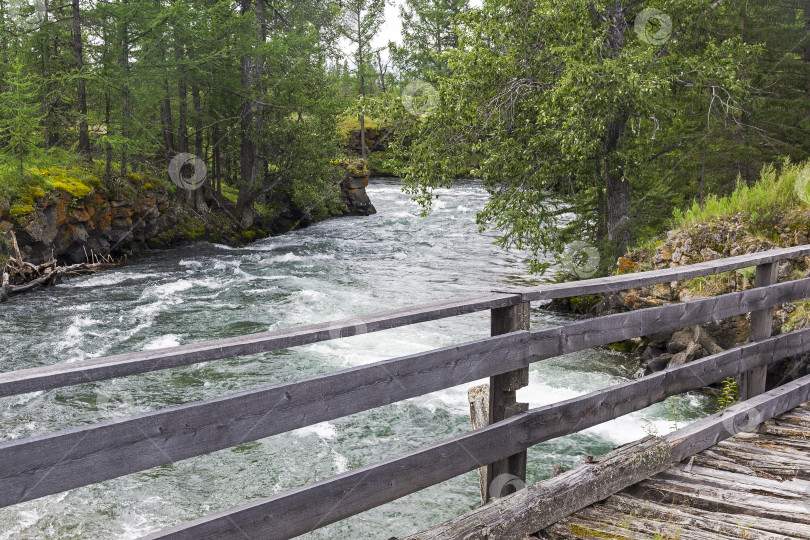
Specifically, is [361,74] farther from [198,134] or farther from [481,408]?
[481,408]

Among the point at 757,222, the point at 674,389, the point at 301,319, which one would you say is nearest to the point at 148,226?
the point at 301,319

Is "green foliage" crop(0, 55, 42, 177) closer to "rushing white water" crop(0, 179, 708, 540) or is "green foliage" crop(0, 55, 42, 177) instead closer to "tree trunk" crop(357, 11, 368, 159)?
"rushing white water" crop(0, 179, 708, 540)

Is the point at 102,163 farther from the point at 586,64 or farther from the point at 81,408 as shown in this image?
the point at 586,64

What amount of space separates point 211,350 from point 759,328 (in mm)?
4491

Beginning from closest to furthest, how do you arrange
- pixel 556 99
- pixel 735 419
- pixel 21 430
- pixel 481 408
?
pixel 481 408
pixel 735 419
pixel 21 430
pixel 556 99

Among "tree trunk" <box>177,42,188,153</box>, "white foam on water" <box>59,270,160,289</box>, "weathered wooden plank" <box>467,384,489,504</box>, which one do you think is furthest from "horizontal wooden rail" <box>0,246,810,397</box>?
"tree trunk" <box>177,42,188,153</box>

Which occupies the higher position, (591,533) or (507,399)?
(507,399)

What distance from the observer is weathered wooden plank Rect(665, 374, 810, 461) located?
418 centimetres

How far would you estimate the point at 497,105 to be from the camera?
42.3 feet

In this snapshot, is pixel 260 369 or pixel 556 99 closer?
pixel 260 369

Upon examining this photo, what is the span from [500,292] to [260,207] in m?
26.2

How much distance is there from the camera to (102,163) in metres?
21.5

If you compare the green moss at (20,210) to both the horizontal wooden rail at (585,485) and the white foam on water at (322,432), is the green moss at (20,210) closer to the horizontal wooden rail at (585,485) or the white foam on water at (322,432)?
the white foam on water at (322,432)

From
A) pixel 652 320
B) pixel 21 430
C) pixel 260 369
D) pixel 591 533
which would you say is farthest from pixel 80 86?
pixel 591 533
